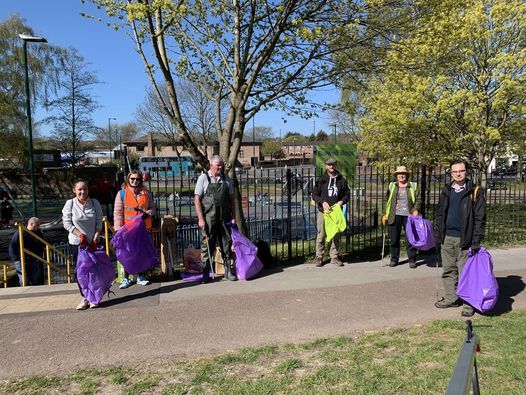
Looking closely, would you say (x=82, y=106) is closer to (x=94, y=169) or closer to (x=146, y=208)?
(x=94, y=169)

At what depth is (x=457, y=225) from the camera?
5.24 m

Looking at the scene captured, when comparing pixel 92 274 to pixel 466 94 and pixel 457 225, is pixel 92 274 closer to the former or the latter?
pixel 457 225

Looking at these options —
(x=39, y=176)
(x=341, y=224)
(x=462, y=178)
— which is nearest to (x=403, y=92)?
(x=341, y=224)

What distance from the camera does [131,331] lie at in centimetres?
462

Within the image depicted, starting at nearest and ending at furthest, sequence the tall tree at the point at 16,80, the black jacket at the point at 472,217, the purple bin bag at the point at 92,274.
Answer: the black jacket at the point at 472,217
the purple bin bag at the point at 92,274
the tall tree at the point at 16,80

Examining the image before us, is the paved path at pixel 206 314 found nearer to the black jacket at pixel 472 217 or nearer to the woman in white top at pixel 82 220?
the woman in white top at pixel 82 220

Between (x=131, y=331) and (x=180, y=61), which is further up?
(x=180, y=61)

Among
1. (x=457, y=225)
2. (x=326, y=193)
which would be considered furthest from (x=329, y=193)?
(x=457, y=225)

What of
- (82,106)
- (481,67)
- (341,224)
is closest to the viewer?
(341,224)

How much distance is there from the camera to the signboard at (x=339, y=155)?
1198cm

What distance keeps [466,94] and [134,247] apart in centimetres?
896

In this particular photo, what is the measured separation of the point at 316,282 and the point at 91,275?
3114mm

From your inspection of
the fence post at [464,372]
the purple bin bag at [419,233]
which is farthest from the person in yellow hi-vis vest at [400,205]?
the fence post at [464,372]

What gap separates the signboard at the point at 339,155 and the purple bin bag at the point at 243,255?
18.5ft
